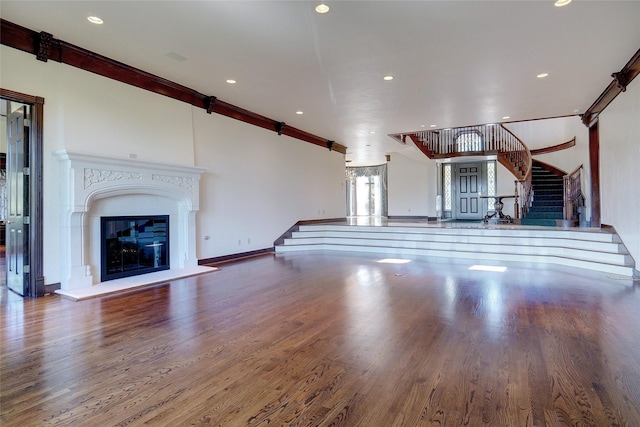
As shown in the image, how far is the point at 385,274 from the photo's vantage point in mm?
5484

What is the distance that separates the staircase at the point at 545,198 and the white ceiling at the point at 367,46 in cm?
412

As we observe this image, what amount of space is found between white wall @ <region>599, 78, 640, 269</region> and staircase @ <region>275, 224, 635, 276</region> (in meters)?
0.35

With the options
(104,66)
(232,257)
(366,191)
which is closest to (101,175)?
(104,66)

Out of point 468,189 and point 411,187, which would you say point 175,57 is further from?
point 468,189

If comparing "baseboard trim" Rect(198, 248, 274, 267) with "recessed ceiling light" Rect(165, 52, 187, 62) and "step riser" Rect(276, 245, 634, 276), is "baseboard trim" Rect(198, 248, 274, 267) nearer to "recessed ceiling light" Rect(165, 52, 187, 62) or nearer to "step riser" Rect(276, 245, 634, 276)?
"step riser" Rect(276, 245, 634, 276)

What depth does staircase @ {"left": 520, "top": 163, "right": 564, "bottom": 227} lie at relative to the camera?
988 cm

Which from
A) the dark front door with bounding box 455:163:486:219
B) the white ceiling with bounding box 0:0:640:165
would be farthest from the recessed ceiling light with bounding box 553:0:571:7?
the dark front door with bounding box 455:163:486:219

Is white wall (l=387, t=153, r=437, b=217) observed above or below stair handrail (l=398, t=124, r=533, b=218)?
below

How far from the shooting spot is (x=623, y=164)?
211 inches

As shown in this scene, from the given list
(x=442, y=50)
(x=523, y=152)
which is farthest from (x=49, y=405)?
(x=523, y=152)

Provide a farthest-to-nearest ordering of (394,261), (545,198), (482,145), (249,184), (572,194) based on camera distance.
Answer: (482,145), (545,198), (572,194), (249,184), (394,261)

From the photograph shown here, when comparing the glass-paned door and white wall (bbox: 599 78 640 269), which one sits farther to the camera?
the glass-paned door

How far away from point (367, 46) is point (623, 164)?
447 cm

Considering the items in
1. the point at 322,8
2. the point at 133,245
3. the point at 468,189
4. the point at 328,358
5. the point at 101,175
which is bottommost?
the point at 328,358
